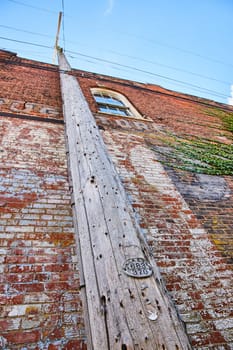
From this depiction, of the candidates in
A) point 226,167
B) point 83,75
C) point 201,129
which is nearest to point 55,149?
point 226,167

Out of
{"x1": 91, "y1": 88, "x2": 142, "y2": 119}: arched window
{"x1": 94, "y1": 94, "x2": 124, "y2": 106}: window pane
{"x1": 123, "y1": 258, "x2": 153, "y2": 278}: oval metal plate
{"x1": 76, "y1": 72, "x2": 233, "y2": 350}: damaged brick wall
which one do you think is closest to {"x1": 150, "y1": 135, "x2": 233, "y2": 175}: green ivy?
{"x1": 76, "y1": 72, "x2": 233, "y2": 350}: damaged brick wall

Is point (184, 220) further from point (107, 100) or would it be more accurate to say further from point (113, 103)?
point (107, 100)

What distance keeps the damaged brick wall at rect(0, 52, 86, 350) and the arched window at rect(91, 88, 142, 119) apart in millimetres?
1934

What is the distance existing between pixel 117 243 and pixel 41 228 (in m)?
1.17

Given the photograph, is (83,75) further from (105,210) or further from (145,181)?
(105,210)

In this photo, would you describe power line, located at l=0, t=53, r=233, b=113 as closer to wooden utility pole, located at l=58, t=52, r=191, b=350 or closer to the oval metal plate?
wooden utility pole, located at l=58, t=52, r=191, b=350

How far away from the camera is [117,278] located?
81 cm

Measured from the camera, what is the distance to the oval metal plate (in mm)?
823

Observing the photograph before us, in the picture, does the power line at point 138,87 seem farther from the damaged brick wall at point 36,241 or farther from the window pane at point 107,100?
the damaged brick wall at point 36,241

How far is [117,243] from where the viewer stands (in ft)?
3.09

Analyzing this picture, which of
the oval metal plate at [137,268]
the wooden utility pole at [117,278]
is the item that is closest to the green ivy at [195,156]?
the wooden utility pole at [117,278]

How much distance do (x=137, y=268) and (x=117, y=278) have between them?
0.10 meters

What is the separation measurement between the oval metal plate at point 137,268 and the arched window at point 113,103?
4089 mm

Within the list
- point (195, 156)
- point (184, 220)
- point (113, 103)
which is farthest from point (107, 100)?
point (184, 220)
